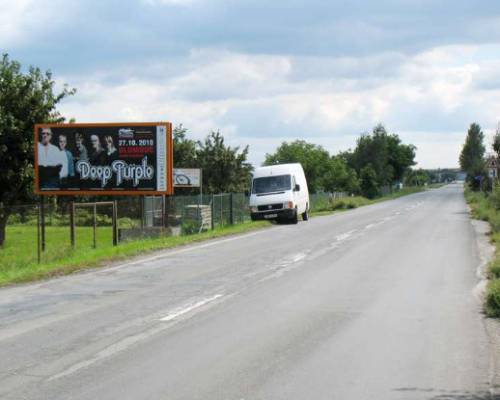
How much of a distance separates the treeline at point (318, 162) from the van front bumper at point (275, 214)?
61.8ft

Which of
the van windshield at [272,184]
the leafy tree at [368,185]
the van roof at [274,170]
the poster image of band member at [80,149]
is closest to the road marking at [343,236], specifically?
the van windshield at [272,184]

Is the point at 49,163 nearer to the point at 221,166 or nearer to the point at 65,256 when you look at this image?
the point at 65,256

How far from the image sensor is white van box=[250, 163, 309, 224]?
1369 inches

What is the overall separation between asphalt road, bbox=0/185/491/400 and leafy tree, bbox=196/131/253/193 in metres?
37.3

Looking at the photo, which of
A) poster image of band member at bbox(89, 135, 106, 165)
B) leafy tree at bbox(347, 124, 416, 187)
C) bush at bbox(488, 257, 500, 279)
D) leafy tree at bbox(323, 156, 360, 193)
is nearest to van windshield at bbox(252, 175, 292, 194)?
poster image of band member at bbox(89, 135, 106, 165)

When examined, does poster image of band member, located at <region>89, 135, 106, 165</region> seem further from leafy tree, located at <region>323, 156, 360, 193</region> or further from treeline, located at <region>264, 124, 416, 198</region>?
leafy tree, located at <region>323, 156, 360, 193</region>

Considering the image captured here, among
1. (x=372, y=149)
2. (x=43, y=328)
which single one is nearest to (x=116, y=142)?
(x=43, y=328)

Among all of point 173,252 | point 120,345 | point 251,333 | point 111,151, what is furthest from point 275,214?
point 120,345

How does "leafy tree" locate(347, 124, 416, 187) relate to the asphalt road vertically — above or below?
above

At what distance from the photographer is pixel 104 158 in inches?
1024

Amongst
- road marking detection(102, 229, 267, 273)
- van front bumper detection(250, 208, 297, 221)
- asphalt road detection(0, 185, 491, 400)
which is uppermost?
van front bumper detection(250, 208, 297, 221)

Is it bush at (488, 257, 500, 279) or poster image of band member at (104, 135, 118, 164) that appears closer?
bush at (488, 257, 500, 279)

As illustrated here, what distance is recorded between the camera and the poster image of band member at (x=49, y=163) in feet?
85.8

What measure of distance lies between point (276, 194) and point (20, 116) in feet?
38.0
